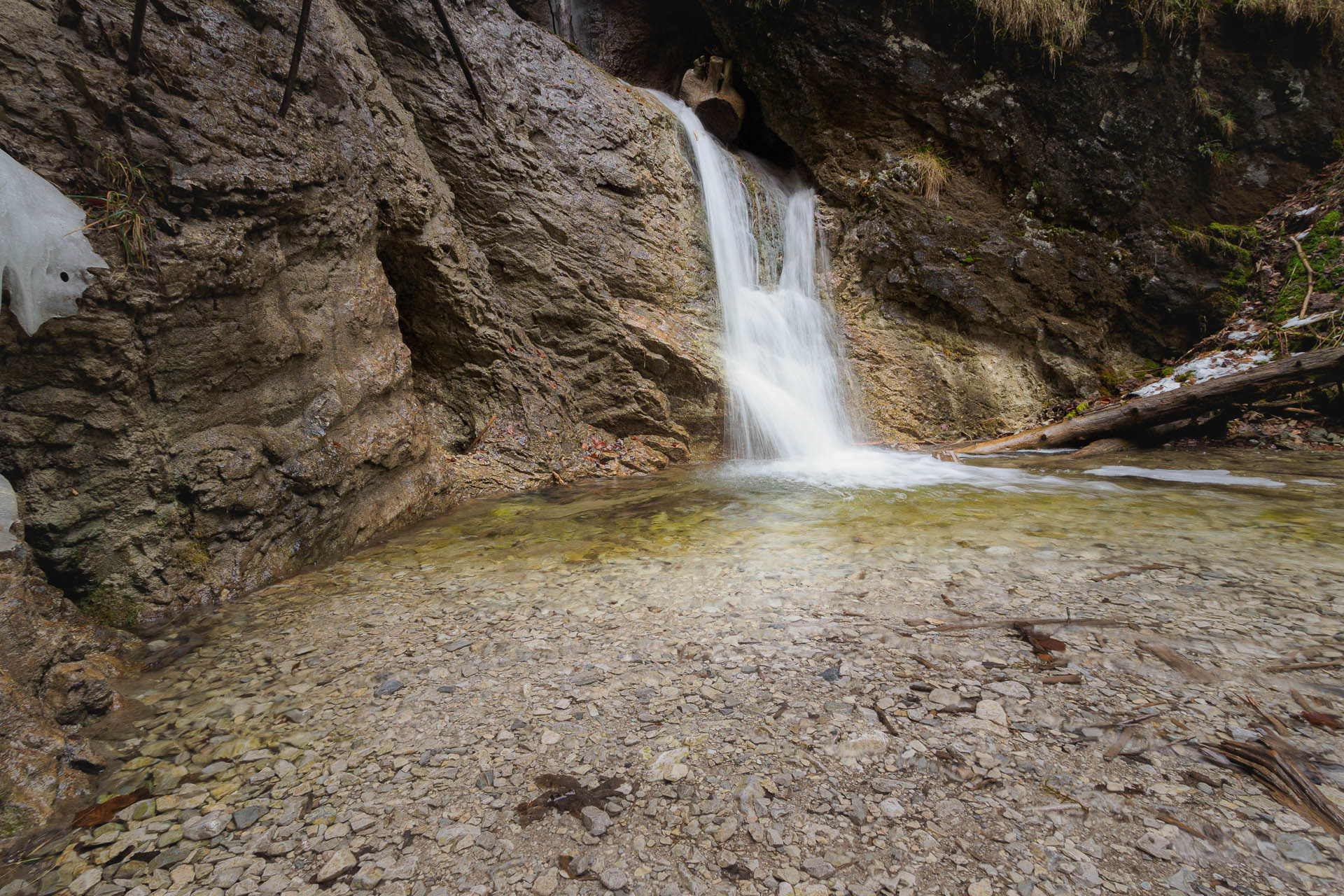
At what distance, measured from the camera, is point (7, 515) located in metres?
2.04

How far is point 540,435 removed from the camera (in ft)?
19.1

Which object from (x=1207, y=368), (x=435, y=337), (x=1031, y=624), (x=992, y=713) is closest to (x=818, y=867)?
(x=992, y=713)

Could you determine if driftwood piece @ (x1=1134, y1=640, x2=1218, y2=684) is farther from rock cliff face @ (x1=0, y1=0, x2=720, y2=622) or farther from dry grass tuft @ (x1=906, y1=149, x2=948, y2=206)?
dry grass tuft @ (x1=906, y1=149, x2=948, y2=206)

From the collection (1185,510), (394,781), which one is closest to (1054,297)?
(1185,510)

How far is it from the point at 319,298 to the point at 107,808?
10.7 ft

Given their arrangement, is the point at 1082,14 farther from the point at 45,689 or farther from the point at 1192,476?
the point at 45,689

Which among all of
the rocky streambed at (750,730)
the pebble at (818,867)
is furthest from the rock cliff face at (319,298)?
the pebble at (818,867)

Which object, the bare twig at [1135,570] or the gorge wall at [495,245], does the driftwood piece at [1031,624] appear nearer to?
the bare twig at [1135,570]

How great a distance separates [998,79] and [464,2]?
722 centimetres

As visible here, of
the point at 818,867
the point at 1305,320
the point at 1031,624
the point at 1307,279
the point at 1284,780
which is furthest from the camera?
the point at 1307,279

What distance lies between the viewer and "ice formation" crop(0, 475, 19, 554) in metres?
2.03

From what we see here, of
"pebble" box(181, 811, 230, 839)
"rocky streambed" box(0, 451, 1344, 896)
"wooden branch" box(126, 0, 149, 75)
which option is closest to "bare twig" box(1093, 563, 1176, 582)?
"rocky streambed" box(0, 451, 1344, 896)

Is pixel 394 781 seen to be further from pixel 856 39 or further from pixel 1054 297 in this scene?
pixel 856 39

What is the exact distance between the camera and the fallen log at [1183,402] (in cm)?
584
